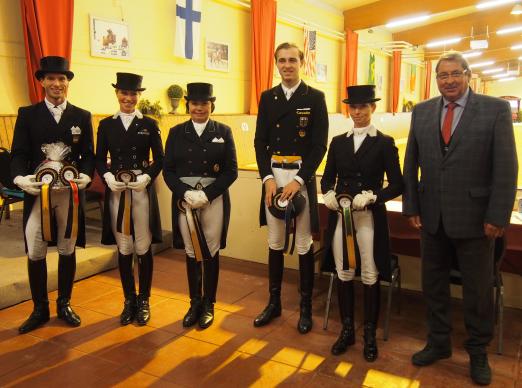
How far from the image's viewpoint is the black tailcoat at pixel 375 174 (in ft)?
8.10

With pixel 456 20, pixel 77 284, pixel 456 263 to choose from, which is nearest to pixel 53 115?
pixel 77 284

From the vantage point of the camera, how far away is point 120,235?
116 inches

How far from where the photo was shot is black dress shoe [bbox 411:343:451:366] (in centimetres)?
249

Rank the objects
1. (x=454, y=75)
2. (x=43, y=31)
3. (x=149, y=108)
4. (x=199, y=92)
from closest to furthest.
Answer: (x=454, y=75) → (x=199, y=92) → (x=43, y=31) → (x=149, y=108)

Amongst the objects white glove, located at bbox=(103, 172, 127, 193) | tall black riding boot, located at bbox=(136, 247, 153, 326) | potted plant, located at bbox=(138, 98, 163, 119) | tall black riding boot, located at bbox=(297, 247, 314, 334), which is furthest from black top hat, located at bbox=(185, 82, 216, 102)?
potted plant, located at bbox=(138, 98, 163, 119)

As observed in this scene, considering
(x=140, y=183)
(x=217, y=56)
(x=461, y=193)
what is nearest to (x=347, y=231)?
(x=461, y=193)

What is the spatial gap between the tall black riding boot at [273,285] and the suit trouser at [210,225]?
36 cm

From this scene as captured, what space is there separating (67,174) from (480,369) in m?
2.48

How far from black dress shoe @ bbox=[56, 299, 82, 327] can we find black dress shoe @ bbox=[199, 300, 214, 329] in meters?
0.78

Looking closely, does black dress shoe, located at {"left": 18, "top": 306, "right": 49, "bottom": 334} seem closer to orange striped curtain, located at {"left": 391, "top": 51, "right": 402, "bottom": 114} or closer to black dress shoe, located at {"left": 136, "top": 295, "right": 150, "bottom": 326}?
black dress shoe, located at {"left": 136, "top": 295, "right": 150, "bottom": 326}

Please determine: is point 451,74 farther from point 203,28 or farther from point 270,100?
point 203,28

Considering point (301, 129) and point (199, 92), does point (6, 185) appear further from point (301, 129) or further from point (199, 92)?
point (301, 129)

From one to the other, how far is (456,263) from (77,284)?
2.83 meters

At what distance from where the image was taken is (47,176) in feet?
8.83
